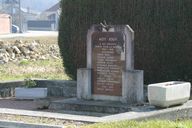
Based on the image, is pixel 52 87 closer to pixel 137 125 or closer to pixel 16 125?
pixel 16 125

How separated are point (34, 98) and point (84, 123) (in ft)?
18.8

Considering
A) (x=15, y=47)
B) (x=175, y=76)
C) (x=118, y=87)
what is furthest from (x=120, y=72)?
(x=15, y=47)

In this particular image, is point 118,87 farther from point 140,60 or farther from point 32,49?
point 32,49

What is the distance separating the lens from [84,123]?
373 inches

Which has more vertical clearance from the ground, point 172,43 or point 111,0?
point 111,0

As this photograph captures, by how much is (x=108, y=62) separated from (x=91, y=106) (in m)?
1.10

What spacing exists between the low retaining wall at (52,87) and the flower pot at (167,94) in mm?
4565

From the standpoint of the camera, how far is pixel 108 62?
1266 centimetres

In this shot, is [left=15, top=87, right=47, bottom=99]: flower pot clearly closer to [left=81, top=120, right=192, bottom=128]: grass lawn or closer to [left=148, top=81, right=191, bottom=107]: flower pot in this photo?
[left=148, top=81, right=191, bottom=107]: flower pot

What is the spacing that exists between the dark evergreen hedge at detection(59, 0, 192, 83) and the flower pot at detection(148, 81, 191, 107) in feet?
9.52

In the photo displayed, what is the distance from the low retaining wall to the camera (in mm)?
15453

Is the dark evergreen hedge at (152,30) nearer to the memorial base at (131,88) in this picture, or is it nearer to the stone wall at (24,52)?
the memorial base at (131,88)

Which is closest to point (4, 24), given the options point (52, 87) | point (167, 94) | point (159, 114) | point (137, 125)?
point (52, 87)

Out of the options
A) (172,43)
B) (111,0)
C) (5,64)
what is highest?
(111,0)
